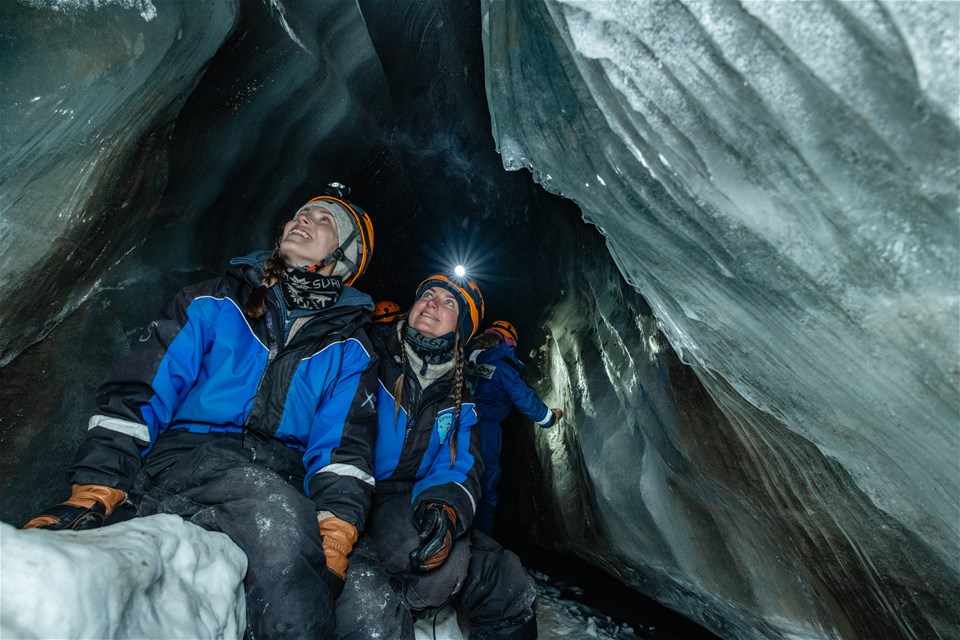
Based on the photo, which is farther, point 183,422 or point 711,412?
point 711,412

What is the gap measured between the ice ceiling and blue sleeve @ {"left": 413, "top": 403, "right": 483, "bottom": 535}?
41.2 inches

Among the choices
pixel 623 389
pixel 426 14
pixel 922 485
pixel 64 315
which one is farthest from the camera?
pixel 426 14

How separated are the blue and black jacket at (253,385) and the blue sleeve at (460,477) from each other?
473mm

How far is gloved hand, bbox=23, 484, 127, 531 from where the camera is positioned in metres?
1.66

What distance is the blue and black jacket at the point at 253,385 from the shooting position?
6.95 ft

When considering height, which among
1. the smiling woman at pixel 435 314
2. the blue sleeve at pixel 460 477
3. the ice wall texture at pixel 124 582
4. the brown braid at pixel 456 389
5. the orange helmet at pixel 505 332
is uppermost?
the orange helmet at pixel 505 332

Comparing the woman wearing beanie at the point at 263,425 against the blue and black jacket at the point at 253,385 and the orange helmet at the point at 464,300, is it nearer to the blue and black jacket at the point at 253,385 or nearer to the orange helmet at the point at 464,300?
the blue and black jacket at the point at 253,385

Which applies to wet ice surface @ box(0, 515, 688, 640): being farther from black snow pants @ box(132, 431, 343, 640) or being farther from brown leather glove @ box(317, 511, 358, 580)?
brown leather glove @ box(317, 511, 358, 580)

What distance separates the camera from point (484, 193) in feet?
17.2

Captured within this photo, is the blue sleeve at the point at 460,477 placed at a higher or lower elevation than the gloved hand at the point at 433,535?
higher

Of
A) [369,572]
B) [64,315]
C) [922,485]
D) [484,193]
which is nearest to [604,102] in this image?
[922,485]

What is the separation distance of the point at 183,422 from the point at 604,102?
82.0 inches

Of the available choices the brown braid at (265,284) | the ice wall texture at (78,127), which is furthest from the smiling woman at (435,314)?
the ice wall texture at (78,127)

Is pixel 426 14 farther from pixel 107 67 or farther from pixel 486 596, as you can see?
pixel 486 596
